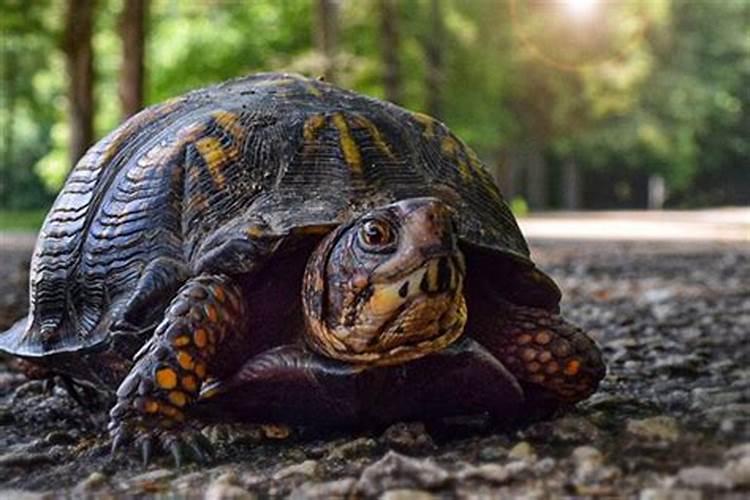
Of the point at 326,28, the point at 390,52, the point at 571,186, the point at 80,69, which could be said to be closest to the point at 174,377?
the point at 80,69

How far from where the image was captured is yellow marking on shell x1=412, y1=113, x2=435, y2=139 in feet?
10.6

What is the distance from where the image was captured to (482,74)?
36.3 meters

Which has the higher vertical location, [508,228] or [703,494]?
[508,228]

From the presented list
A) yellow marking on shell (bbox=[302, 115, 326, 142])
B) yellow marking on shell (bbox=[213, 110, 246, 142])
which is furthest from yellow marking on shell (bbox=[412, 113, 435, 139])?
yellow marking on shell (bbox=[213, 110, 246, 142])

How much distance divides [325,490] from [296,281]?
73cm

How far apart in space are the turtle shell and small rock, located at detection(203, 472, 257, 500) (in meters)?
0.58

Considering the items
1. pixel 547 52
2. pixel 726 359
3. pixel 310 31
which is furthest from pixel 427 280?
pixel 547 52

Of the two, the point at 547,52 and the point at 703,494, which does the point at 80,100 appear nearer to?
the point at 703,494

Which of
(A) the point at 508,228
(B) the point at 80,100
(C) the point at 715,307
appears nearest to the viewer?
(A) the point at 508,228

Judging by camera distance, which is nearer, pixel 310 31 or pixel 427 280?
pixel 427 280

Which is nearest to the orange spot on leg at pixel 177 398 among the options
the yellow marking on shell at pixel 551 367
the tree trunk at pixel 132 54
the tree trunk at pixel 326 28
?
the yellow marking on shell at pixel 551 367

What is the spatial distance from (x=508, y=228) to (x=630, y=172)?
4957cm

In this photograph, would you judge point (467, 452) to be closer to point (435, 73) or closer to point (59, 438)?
point (59, 438)

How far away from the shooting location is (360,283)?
2.47 m
